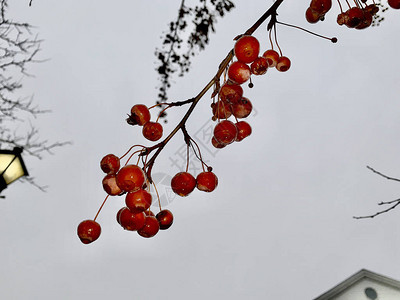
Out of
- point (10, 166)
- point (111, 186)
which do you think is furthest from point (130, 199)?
point (10, 166)

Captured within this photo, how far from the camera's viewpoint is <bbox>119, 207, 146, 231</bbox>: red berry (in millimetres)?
1679

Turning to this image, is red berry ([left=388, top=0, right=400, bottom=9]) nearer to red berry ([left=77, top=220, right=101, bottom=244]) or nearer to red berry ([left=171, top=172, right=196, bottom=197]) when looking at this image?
red berry ([left=171, top=172, right=196, bottom=197])

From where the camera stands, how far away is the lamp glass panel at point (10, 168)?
307cm

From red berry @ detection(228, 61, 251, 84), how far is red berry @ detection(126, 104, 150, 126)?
1.68 feet

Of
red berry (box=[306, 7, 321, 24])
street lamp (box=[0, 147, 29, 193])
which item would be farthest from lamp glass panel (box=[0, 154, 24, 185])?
red berry (box=[306, 7, 321, 24])

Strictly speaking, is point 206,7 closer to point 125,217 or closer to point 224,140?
point 224,140

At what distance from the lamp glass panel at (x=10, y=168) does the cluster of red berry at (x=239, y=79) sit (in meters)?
2.26

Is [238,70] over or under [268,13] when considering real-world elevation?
under

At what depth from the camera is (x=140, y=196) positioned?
1.58 metres

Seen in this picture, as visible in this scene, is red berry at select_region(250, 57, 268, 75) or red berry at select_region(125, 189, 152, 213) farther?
red berry at select_region(250, 57, 268, 75)

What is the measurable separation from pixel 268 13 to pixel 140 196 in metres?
1.07

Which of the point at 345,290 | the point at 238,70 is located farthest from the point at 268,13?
the point at 345,290

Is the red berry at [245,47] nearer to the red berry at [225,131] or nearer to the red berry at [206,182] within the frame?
the red berry at [225,131]

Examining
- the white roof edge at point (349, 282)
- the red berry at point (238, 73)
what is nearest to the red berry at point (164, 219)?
the red berry at point (238, 73)
